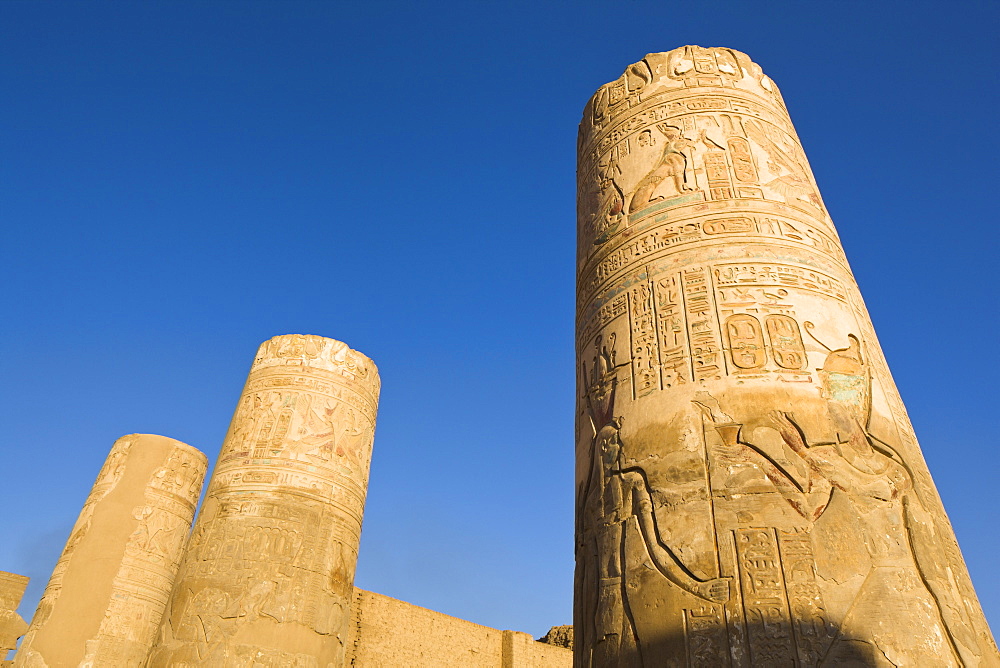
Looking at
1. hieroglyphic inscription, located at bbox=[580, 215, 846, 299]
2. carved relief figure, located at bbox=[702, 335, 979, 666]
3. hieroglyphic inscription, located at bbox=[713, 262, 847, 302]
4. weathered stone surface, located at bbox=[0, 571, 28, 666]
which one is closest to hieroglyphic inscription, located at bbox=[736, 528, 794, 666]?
carved relief figure, located at bbox=[702, 335, 979, 666]

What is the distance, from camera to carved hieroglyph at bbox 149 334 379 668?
7.04 m

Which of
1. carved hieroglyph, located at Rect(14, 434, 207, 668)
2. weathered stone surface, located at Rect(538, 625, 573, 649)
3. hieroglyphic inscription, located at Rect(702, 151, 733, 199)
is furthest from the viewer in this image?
weathered stone surface, located at Rect(538, 625, 573, 649)

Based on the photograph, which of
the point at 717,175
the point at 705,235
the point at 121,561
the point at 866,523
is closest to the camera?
the point at 866,523

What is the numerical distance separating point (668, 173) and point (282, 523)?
5.55 metres

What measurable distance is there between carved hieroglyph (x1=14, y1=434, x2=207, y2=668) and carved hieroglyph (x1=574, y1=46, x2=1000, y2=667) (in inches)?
330

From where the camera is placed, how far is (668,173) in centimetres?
422

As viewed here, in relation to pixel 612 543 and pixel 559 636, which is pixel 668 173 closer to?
pixel 612 543

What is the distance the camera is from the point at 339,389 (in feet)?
29.5

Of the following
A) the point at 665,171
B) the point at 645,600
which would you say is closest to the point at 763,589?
the point at 645,600

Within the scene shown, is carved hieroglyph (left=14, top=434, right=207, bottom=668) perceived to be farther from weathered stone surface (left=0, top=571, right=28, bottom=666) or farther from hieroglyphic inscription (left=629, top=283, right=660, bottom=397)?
hieroglyphic inscription (left=629, top=283, right=660, bottom=397)

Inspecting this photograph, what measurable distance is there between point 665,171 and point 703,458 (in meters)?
1.89

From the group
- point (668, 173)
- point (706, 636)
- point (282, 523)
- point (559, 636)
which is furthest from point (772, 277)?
point (559, 636)

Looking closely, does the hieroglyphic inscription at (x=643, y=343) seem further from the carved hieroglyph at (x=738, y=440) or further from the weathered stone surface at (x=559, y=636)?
the weathered stone surface at (x=559, y=636)

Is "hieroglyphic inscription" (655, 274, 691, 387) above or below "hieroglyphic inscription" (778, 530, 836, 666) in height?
above
